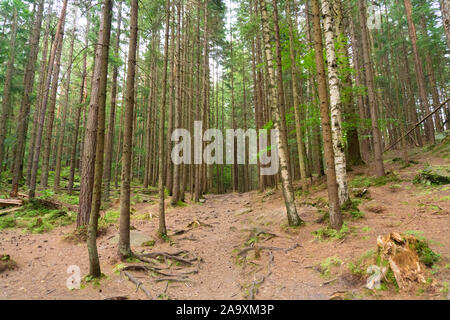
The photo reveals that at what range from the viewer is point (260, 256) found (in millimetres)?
6156

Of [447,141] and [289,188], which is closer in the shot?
[289,188]

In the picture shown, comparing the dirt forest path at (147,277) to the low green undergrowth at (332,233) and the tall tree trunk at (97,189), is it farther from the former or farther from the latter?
the low green undergrowth at (332,233)

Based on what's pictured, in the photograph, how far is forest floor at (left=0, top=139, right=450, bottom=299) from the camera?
13.9 ft

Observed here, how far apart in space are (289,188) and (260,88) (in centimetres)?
1297

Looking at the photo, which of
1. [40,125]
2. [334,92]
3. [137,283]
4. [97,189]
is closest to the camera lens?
[137,283]

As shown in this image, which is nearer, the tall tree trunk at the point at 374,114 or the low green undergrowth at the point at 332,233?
the low green undergrowth at the point at 332,233

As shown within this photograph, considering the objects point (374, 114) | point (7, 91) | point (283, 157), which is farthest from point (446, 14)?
point (7, 91)

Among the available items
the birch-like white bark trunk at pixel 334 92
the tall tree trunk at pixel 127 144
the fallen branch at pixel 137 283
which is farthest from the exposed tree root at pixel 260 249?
the tall tree trunk at pixel 127 144

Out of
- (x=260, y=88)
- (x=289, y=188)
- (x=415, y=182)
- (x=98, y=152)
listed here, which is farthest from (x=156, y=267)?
(x=260, y=88)

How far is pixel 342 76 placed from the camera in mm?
11359

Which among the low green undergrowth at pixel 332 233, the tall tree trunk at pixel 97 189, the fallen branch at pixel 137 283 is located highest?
the tall tree trunk at pixel 97 189

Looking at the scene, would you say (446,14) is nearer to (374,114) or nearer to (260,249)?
(374,114)

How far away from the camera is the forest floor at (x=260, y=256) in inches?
166

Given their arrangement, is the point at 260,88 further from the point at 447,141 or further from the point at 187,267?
the point at 187,267
